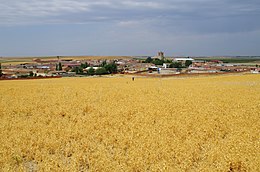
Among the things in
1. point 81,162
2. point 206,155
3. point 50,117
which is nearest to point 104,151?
point 81,162

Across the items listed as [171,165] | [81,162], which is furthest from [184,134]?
[81,162]

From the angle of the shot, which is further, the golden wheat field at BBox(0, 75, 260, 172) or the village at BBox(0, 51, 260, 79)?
the village at BBox(0, 51, 260, 79)

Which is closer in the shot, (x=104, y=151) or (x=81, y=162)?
(x=81, y=162)

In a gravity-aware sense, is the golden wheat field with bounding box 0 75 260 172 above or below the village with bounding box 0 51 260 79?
above

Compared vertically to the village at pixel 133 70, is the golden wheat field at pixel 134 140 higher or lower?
higher

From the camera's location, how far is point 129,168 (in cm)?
670

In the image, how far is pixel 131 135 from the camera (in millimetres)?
9359

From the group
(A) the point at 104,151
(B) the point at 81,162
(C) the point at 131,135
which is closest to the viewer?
(B) the point at 81,162

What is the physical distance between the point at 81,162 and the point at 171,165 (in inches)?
85.4

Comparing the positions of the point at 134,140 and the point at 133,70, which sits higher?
the point at 134,140

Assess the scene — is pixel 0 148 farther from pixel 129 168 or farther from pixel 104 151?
pixel 129 168

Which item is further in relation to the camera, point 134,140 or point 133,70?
point 133,70

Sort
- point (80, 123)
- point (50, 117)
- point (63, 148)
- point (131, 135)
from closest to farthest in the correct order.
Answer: point (63, 148), point (131, 135), point (80, 123), point (50, 117)

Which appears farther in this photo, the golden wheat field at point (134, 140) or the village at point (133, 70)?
the village at point (133, 70)
